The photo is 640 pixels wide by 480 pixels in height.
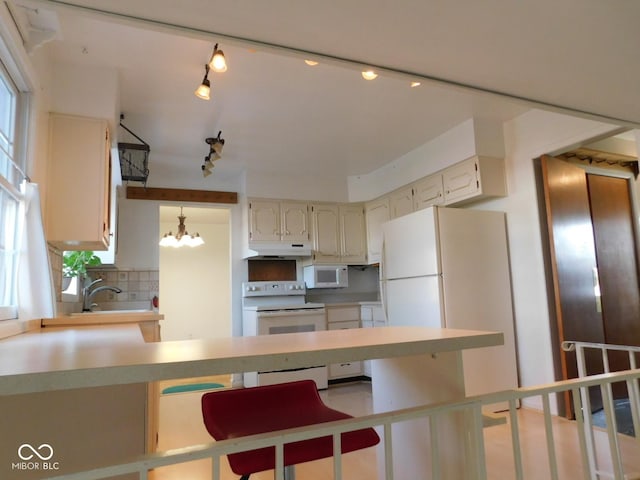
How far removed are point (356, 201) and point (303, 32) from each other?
4.15 m

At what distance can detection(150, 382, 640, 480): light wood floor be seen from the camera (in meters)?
2.26

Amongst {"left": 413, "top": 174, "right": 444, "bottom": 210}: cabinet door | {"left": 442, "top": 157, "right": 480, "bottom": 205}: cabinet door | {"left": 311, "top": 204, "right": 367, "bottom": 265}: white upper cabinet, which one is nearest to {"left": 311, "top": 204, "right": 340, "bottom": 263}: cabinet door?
{"left": 311, "top": 204, "right": 367, "bottom": 265}: white upper cabinet

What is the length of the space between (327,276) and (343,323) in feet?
1.93

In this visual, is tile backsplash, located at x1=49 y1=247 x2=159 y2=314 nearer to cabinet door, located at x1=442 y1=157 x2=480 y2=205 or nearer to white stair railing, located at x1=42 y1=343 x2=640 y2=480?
cabinet door, located at x1=442 y1=157 x2=480 y2=205

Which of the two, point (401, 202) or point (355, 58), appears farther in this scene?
point (401, 202)

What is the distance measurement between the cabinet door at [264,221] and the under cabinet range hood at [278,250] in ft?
0.22

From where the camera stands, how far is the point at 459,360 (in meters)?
1.15

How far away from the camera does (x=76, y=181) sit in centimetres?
244

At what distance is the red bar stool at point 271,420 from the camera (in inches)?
41.9

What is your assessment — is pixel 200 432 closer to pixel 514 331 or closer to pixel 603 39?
pixel 514 331

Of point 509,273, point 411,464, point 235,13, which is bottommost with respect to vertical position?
point 411,464

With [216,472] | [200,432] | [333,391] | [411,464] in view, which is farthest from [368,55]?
[333,391]

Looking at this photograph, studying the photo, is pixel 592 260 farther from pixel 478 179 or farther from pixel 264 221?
pixel 264 221

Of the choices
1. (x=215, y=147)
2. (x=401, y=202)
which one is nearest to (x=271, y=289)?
(x=401, y=202)
